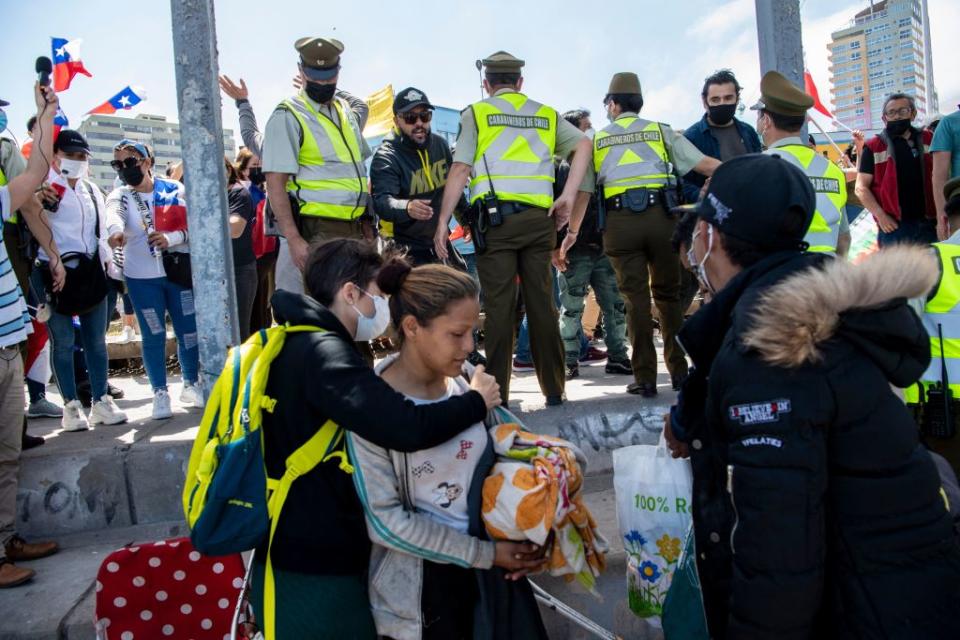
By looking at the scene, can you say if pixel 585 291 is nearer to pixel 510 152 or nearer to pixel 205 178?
pixel 510 152

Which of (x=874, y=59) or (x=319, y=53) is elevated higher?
(x=874, y=59)

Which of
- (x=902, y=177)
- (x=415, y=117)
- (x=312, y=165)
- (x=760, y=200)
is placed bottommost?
(x=760, y=200)

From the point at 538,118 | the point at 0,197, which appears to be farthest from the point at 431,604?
the point at 538,118

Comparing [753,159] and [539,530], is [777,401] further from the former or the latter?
[539,530]

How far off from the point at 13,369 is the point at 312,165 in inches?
78.8

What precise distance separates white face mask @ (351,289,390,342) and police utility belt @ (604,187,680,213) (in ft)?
8.78

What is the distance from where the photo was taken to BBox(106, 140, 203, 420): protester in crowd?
5355mm

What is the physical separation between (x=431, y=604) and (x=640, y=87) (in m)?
3.97

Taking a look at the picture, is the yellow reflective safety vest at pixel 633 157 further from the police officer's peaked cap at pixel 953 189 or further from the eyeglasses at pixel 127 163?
the eyeglasses at pixel 127 163

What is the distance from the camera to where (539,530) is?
2.19 meters

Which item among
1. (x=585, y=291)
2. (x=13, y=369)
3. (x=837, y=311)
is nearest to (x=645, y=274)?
(x=585, y=291)

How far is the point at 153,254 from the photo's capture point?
5430 mm

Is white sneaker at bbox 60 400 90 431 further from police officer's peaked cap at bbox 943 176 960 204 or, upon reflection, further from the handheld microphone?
police officer's peaked cap at bbox 943 176 960 204

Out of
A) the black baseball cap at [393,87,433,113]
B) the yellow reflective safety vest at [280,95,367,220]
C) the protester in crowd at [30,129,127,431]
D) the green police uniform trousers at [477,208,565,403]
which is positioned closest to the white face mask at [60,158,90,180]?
the protester in crowd at [30,129,127,431]
